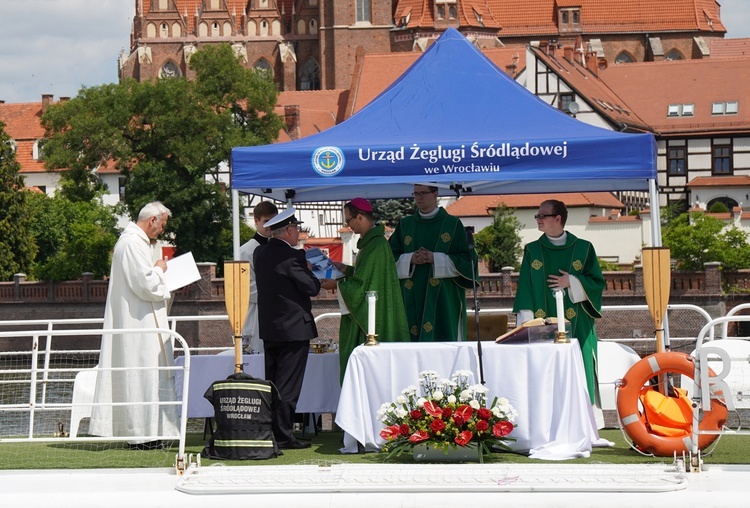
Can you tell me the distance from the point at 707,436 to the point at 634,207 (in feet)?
164

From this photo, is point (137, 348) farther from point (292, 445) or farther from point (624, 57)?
point (624, 57)

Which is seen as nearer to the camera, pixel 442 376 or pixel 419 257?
pixel 442 376

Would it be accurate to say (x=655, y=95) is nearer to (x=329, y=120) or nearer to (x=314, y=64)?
(x=329, y=120)

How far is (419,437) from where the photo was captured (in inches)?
359

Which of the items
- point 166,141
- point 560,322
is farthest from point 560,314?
point 166,141

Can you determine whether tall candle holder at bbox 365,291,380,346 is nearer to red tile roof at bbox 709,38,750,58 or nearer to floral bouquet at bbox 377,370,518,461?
floral bouquet at bbox 377,370,518,461

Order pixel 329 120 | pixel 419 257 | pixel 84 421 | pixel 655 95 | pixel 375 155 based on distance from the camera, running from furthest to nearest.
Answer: pixel 329 120
pixel 655 95
pixel 84 421
pixel 419 257
pixel 375 155

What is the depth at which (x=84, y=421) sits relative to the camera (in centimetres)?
1286

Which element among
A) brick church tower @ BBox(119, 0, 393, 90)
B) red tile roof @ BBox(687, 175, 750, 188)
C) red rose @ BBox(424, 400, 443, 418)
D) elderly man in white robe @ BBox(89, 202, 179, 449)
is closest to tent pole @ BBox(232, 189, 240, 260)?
elderly man in white robe @ BBox(89, 202, 179, 449)

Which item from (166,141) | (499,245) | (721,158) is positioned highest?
(166,141)

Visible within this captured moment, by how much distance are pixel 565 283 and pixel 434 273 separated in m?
1.17

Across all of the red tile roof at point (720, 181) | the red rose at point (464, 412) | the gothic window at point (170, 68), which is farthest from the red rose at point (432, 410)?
the gothic window at point (170, 68)

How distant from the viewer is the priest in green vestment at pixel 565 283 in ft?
34.2

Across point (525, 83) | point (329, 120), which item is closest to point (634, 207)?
point (525, 83)
